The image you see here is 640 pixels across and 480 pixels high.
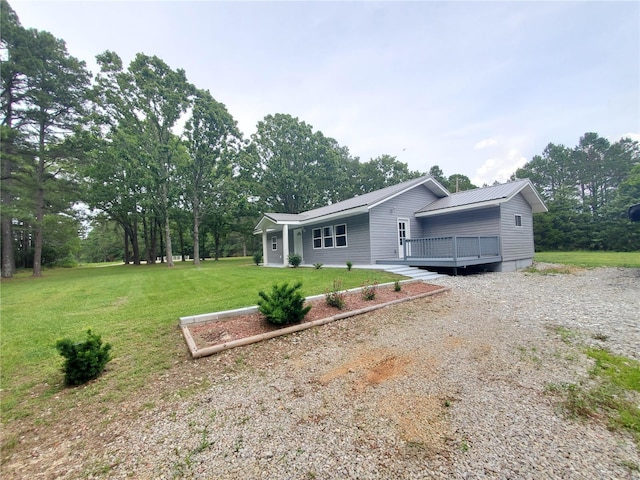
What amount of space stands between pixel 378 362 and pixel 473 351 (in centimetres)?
140

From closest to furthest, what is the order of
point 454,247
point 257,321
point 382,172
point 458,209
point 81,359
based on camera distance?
point 81,359 < point 257,321 < point 454,247 < point 458,209 < point 382,172

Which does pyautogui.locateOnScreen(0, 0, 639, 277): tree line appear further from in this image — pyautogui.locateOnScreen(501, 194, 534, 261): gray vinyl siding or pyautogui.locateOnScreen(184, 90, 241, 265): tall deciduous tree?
pyautogui.locateOnScreen(501, 194, 534, 261): gray vinyl siding

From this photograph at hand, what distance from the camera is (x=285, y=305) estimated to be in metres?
4.92

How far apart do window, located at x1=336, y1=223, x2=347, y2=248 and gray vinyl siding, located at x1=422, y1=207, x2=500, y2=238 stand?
432 cm

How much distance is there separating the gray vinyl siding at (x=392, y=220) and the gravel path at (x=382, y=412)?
828 cm

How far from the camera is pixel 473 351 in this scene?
378 centimetres

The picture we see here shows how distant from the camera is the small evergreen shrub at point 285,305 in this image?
16.0ft

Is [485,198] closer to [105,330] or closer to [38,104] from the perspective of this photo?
[105,330]

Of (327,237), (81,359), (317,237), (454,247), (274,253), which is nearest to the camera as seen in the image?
(81,359)

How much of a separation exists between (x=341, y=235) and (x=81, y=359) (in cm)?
1233

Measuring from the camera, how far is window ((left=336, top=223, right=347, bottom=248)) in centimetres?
1452

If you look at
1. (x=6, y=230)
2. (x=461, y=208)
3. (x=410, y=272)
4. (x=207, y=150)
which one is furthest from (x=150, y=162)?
(x=461, y=208)

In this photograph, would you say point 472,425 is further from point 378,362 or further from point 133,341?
point 133,341

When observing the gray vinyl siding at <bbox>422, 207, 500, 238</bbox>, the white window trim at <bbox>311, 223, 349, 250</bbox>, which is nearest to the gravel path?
the gray vinyl siding at <bbox>422, 207, 500, 238</bbox>
